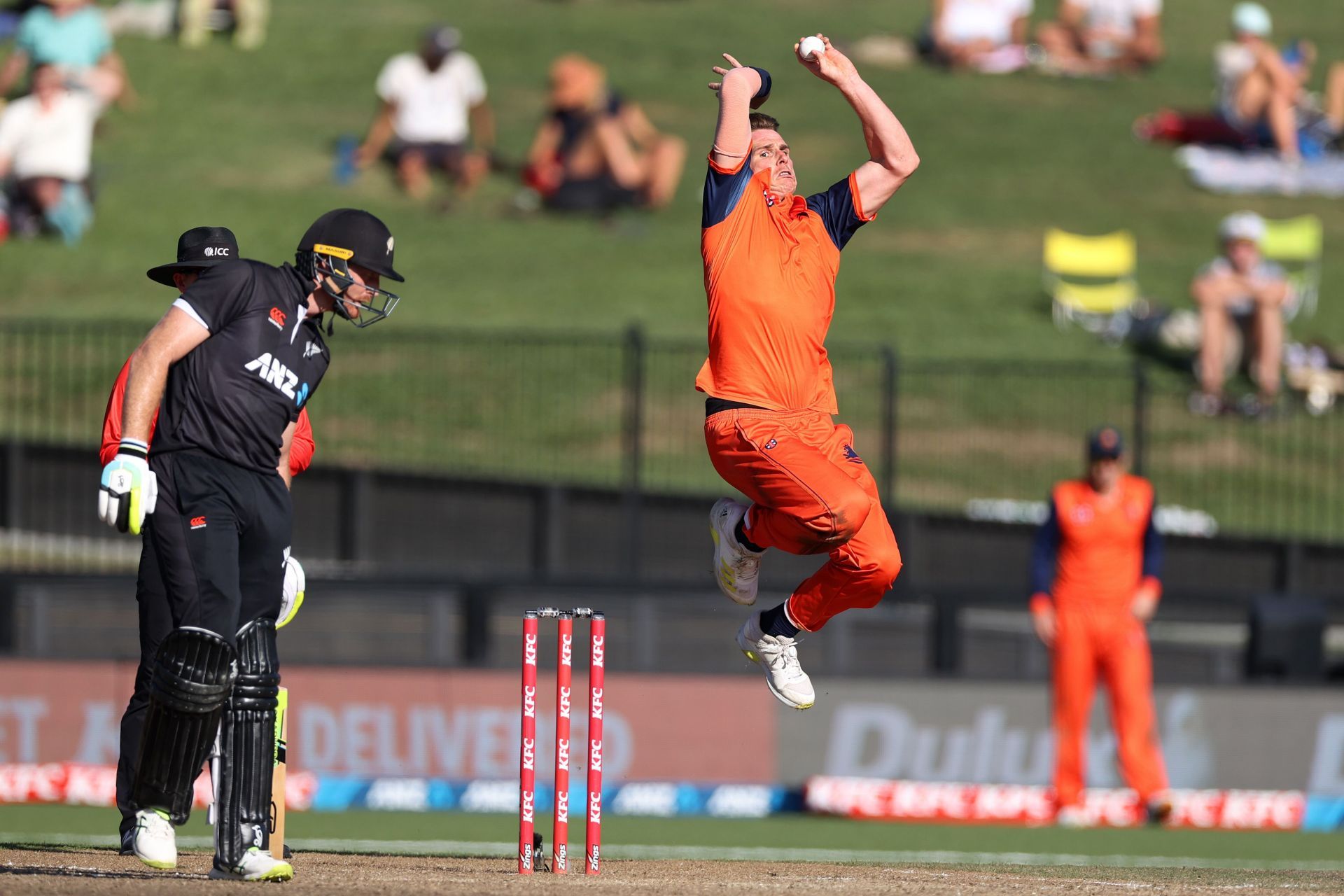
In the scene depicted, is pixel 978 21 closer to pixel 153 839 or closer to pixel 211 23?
pixel 211 23

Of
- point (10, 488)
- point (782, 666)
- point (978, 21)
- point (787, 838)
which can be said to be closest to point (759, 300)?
point (782, 666)

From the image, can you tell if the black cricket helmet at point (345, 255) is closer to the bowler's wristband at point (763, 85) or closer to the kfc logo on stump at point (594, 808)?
the bowler's wristband at point (763, 85)

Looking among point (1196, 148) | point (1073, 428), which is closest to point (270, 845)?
point (1073, 428)

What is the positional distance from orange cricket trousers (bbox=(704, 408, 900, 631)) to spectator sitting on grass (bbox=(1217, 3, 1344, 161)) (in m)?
17.4

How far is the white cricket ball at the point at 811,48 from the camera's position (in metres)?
7.53

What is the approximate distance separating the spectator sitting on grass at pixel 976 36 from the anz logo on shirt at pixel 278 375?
22.8 metres

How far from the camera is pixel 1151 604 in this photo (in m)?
12.0

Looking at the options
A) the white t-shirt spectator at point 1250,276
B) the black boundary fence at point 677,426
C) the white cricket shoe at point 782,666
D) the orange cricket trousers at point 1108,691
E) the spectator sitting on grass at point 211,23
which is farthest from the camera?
the spectator sitting on grass at point 211,23

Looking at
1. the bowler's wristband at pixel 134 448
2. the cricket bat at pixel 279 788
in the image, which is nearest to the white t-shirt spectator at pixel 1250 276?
the cricket bat at pixel 279 788

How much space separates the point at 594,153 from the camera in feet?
73.7

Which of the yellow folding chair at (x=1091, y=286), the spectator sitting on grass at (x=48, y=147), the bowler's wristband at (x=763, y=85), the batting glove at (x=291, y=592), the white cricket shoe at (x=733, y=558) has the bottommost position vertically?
the batting glove at (x=291, y=592)

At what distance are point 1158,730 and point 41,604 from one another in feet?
23.8

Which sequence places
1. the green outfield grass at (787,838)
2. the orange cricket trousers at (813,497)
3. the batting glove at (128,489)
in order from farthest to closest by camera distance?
the green outfield grass at (787,838), the orange cricket trousers at (813,497), the batting glove at (128,489)

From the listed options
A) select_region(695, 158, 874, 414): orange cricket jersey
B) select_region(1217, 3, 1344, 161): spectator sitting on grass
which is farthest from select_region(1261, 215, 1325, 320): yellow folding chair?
select_region(695, 158, 874, 414): orange cricket jersey
